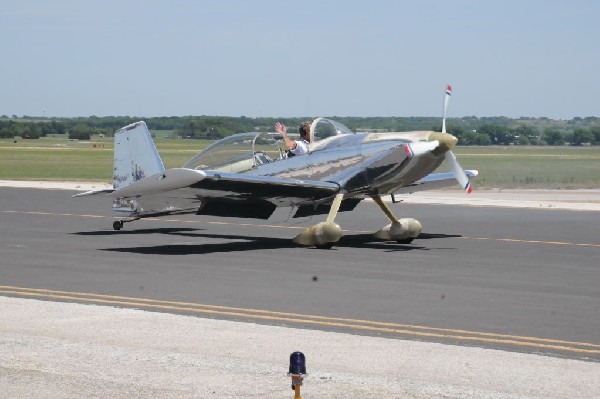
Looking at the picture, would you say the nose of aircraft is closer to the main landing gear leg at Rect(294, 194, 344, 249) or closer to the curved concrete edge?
the main landing gear leg at Rect(294, 194, 344, 249)

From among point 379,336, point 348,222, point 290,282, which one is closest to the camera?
point 379,336

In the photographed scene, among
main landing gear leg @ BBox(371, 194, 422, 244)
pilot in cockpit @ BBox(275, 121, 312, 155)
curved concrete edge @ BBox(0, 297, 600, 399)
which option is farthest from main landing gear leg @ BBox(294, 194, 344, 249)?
curved concrete edge @ BBox(0, 297, 600, 399)

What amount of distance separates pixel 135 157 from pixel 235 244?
2583 mm

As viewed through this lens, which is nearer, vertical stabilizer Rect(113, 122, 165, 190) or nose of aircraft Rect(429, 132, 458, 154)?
nose of aircraft Rect(429, 132, 458, 154)

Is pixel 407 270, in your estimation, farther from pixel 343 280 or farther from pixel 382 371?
pixel 382 371

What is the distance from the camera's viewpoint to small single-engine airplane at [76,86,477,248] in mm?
19438

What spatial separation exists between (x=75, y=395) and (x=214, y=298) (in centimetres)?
533

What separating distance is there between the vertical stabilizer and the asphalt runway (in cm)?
126

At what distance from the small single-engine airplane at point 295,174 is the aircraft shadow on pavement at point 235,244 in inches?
20.9

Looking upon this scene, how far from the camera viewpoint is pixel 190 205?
2106 centimetres

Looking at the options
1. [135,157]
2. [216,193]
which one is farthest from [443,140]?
[135,157]

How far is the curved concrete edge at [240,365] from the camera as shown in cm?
848

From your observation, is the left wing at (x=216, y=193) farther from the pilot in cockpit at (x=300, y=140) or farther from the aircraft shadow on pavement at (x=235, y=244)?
the pilot in cockpit at (x=300, y=140)

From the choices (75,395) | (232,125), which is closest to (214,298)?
(75,395)
